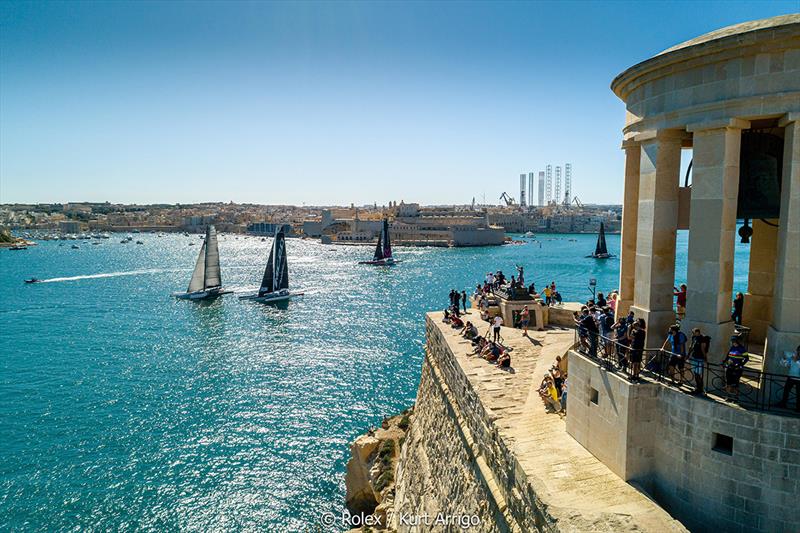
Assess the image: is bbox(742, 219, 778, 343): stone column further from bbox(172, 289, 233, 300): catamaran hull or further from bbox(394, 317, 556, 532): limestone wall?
bbox(172, 289, 233, 300): catamaran hull

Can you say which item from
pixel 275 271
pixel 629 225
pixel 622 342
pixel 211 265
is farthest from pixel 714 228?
pixel 211 265

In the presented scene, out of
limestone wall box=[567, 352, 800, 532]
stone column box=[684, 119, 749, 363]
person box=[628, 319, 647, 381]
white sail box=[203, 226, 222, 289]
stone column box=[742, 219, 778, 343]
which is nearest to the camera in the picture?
limestone wall box=[567, 352, 800, 532]

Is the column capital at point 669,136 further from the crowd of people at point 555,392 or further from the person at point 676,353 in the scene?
the crowd of people at point 555,392

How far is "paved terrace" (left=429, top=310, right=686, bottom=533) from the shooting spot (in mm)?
5855

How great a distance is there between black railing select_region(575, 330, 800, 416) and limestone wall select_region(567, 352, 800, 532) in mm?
269

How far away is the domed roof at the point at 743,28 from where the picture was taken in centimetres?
646

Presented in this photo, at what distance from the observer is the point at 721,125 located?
6621 millimetres

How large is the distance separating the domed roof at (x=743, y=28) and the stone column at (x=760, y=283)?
12.2 ft

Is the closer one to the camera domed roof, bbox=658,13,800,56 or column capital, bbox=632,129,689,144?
domed roof, bbox=658,13,800,56

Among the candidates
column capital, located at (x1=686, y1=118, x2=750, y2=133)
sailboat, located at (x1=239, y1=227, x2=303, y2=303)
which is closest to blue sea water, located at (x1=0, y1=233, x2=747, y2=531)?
sailboat, located at (x1=239, y1=227, x2=303, y2=303)

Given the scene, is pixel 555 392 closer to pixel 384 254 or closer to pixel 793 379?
pixel 793 379

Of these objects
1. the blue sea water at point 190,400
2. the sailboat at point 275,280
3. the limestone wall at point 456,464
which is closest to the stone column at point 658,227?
the limestone wall at point 456,464

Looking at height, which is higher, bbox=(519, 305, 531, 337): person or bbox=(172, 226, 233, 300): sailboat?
bbox=(519, 305, 531, 337): person

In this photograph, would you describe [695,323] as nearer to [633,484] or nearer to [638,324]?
[638,324]
